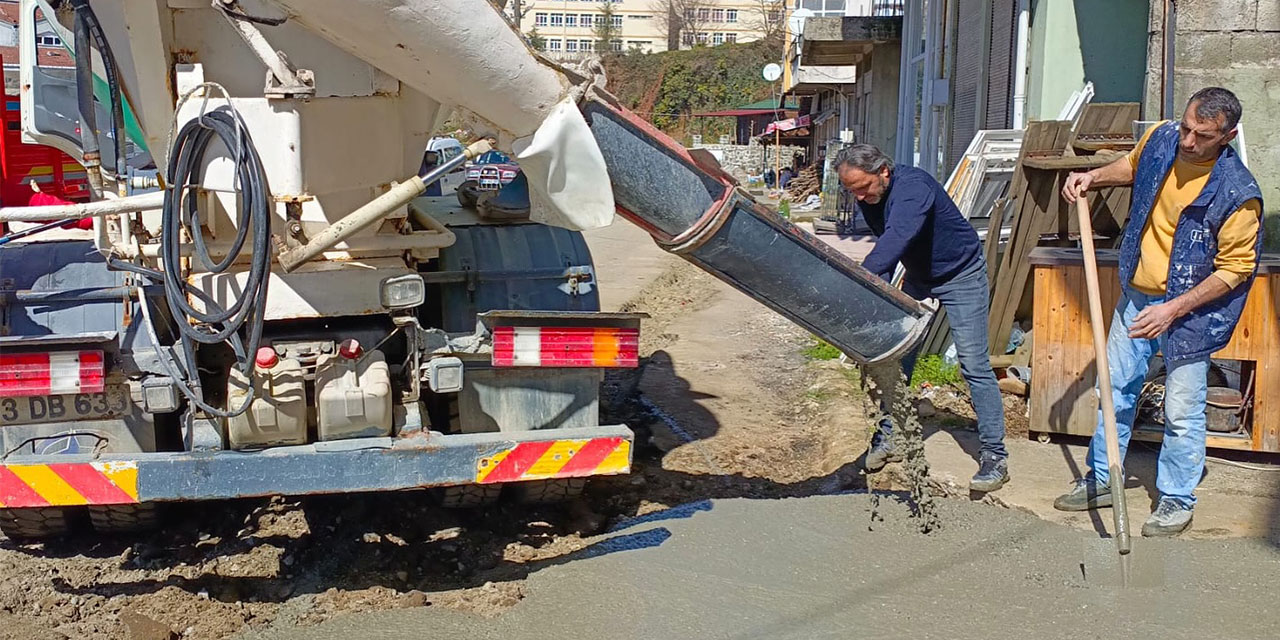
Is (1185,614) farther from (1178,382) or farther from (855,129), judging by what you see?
(855,129)

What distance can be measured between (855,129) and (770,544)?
23634 mm

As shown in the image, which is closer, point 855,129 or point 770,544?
point 770,544

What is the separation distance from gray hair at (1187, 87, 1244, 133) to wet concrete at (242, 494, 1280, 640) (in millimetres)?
1616

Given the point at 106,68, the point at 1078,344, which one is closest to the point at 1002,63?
the point at 1078,344

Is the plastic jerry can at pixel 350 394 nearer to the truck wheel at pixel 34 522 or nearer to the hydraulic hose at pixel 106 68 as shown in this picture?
the hydraulic hose at pixel 106 68

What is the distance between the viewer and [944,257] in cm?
525

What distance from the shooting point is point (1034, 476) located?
5457mm

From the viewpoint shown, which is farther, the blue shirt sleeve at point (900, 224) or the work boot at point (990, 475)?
the work boot at point (990, 475)

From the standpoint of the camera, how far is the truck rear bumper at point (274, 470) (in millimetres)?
3838

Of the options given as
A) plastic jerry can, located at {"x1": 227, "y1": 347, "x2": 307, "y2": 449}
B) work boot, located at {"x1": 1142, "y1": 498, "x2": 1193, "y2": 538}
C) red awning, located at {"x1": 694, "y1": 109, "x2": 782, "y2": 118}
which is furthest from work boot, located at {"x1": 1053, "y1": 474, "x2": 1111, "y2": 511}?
red awning, located at {"x1": 694, "y1": 109, "x2": 782, "y2": 118}

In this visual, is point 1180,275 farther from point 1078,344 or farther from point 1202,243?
point 1078,344

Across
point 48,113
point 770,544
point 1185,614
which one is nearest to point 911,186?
point 770,544

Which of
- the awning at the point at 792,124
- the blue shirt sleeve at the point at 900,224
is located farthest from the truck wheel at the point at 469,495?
the awning at the point at 792,124

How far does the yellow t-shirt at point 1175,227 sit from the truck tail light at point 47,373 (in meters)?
4.05
